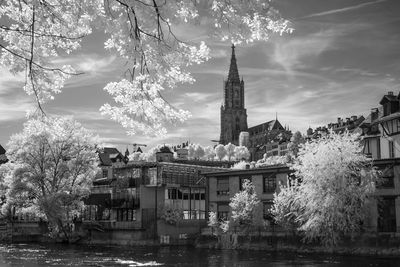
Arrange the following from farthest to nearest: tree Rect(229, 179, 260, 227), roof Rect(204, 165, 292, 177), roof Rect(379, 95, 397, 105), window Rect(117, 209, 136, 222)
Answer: window Rect(117, 209, 136, 222)
roof Rect(204, 165, 292, 177)
roof Rect(379, 95, 397, 105)
tree Rect(229, 179, 260, 227)

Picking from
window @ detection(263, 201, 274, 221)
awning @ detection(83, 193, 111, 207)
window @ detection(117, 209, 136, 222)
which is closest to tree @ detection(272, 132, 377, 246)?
window @ detection(263, 201, 274, 221)

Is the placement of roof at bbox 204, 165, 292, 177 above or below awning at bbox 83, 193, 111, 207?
above

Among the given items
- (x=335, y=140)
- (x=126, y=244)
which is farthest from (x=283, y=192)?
(x=126, y=244)

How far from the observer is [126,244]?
6600 cm

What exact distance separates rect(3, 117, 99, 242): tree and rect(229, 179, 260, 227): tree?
22.3 meters

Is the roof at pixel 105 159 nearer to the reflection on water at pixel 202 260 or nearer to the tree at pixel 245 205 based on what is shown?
the tree at pixel 245 205

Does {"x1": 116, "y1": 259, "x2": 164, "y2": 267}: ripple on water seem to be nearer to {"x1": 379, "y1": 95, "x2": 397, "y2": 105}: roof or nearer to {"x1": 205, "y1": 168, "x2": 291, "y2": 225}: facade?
{"x1": 205, "y1": 168, "x2": 291, "y2": 225}: facade

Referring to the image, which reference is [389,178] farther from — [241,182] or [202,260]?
[202,260]

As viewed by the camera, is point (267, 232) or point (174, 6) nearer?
point (174, 6)

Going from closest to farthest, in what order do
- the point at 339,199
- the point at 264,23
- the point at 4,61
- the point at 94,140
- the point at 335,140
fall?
the point at 264,23, the point at 4,61, the point at 339,199, the point at 335,140, the point at 94,140

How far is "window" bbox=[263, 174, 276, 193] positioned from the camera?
5959 cm

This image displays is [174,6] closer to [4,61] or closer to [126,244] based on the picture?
[4,61]

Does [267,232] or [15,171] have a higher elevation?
[15,171]

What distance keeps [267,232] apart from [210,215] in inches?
412
